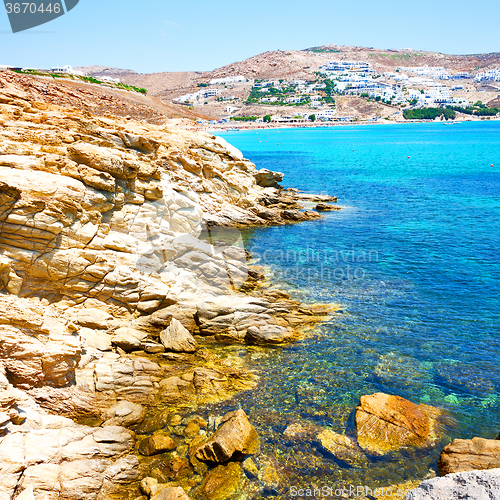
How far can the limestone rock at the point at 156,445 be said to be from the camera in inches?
524

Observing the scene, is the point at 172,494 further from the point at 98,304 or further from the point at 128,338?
the point at 98,304

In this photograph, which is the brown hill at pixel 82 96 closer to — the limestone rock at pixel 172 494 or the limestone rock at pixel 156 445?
the limestone rock at pixel 156 445

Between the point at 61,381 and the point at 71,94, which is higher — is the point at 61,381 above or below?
below

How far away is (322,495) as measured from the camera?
1215 centimetres

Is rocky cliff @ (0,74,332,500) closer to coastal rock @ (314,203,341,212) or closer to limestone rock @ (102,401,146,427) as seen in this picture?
limestone rock @ (102,401,146,427)

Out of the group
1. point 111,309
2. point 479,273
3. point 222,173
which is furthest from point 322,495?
point 222,173

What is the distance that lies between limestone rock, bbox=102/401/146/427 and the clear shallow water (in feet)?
12.1

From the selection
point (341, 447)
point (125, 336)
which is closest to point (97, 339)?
point (125, 336)

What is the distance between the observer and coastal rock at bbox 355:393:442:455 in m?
14.2

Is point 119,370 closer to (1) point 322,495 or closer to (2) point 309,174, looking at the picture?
(1) point 322,495

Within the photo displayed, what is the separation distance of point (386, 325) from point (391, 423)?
27.2 ft

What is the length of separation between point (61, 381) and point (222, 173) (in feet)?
103

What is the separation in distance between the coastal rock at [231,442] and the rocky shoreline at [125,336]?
47mm

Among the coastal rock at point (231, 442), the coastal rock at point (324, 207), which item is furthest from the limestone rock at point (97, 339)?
the coastal rock at point (324, 207)
